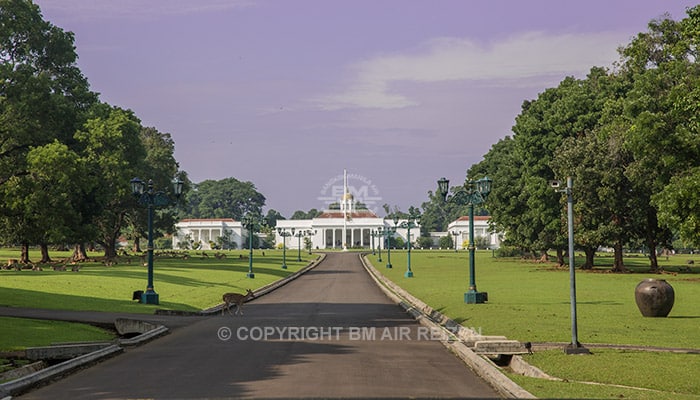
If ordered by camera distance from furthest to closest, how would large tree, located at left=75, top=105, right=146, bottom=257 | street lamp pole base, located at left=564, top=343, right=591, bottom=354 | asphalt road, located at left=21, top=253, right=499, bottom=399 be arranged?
large tree, located at left=75, top=105, right=146, bottom=257
street lamp pole base, located at left=564, top=343, right=591, bottom=354
asphalt road, located at left=21, top=253, right=499, bottom=399

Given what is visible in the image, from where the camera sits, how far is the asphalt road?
494 inches

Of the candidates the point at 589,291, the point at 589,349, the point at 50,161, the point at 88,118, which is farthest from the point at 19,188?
the point at 589,349

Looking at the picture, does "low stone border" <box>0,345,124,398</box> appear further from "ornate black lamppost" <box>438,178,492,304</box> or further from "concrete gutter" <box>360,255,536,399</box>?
"ornate black lamppost" <box>438,178,492,304</box>

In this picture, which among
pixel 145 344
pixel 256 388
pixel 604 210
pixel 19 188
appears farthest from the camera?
pixel 604 210

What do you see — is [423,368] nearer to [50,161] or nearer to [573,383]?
[573,383]

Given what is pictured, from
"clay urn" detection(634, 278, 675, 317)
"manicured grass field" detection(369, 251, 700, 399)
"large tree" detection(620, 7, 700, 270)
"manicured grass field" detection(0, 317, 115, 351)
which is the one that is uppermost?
"large tree" detection(620, 7, 700, 270)

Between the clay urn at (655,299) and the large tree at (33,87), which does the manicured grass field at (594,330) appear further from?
the large tree at (33,87)

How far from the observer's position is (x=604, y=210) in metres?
62.5

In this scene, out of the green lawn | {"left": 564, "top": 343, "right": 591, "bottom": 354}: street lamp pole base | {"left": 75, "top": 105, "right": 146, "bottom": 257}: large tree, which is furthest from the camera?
{"left": 75, "top": 105, "right": 146, "bottom": 257}: large tree

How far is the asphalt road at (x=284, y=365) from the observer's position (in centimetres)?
1254

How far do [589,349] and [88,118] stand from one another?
2555 inches

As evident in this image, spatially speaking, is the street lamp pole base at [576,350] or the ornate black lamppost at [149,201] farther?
the ornate black lamppost at [149,201]

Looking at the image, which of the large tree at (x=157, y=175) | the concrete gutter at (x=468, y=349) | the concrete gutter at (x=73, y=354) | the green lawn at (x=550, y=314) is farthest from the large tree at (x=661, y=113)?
the large tree at (x=157, y=175)

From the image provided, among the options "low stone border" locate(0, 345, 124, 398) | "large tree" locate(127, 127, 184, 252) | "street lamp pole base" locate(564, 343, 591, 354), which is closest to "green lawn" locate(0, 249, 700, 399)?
"street lamp pole base" locate(564, 343, 591, 354)
